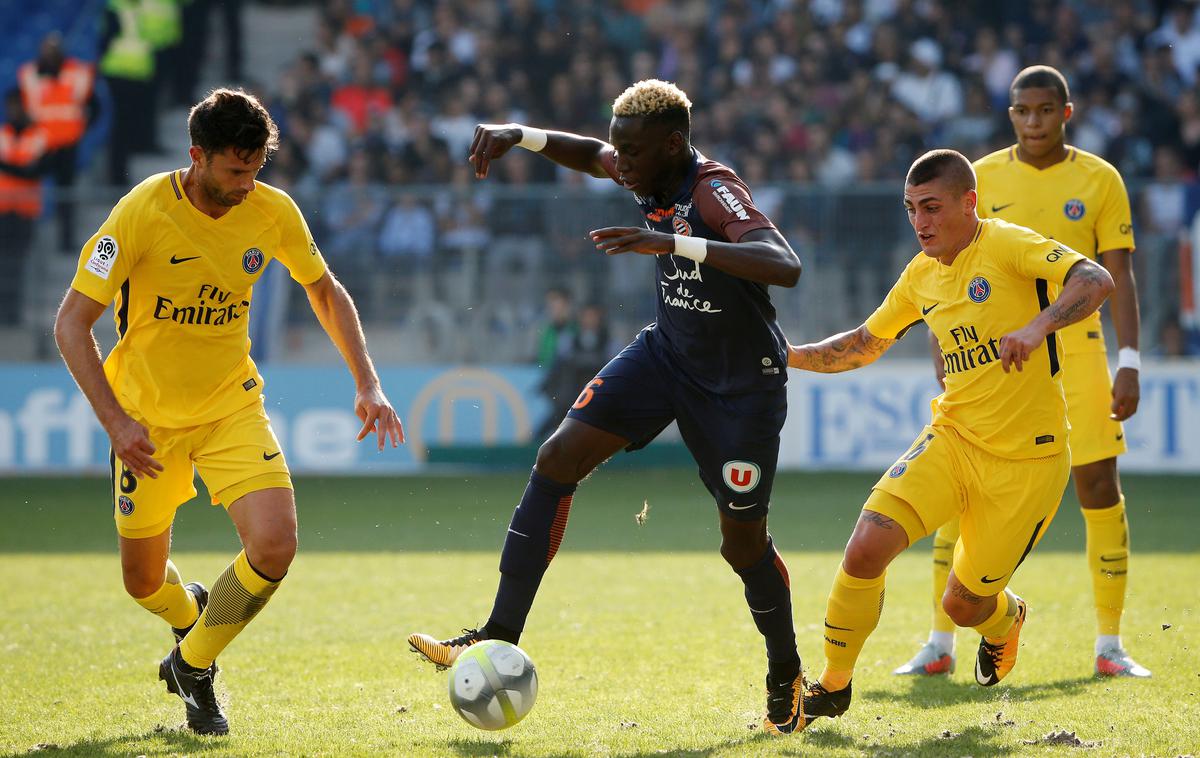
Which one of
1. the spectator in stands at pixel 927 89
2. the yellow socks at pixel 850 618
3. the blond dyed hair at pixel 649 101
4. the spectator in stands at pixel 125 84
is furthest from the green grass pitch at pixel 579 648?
the spectator in stands at pixel 125 84

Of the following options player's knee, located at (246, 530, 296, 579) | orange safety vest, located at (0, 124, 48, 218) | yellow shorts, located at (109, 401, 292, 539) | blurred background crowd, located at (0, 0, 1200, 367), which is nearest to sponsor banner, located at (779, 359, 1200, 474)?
blurred background crowd, located at (0, 0, 1200, 367)

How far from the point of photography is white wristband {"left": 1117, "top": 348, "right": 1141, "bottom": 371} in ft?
21.4

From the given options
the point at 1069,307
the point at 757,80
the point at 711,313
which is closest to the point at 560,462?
the point at 711,313

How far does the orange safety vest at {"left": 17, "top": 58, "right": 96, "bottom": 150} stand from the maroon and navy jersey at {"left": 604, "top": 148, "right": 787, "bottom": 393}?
13908 millimetres

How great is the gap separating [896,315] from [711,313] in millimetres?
936

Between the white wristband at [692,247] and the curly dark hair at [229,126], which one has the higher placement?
the curly dark hair at [229,126]

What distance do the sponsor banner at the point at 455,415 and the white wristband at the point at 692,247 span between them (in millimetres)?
9412

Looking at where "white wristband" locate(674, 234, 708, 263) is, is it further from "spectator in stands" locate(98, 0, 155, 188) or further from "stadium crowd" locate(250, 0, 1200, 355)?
"spectator in stands" locate(98, 0, 155, 188)

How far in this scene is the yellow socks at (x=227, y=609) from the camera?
5.31 meters

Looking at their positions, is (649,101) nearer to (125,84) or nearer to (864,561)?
(864,561)

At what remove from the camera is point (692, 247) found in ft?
15.4

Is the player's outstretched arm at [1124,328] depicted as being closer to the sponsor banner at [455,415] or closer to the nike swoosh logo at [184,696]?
the nike swoosh logo at [184,696]

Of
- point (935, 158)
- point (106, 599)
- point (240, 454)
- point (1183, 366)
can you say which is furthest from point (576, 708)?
point (1183, 366)

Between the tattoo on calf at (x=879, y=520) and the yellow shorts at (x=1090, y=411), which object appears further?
the yellow shorts at (x=1090, y=411)
